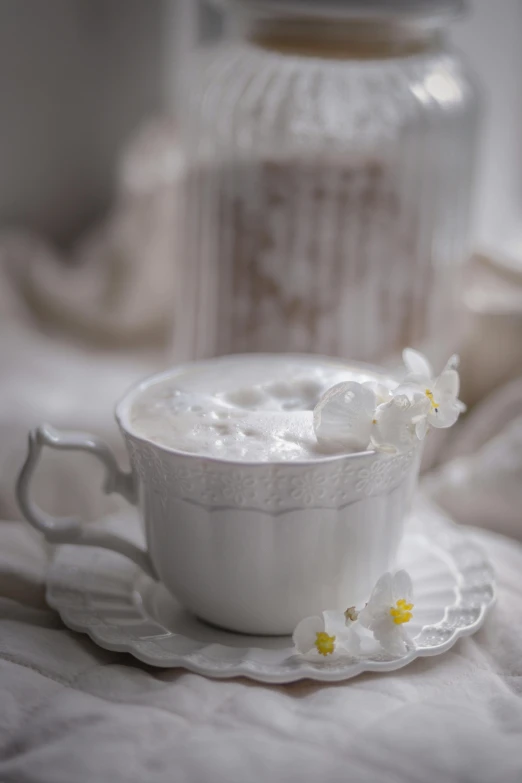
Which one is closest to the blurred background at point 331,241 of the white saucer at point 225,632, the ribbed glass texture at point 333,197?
the ribbed glass texture at point 333,197

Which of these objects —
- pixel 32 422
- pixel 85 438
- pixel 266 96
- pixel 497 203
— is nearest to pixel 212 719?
pixel 85 438

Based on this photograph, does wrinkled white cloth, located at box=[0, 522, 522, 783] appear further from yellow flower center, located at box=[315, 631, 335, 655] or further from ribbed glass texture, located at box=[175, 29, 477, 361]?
ribbed glass texture, located at box=[175, 29, 477, 361]

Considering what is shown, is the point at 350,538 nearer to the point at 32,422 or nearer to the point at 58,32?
the point at 32,422

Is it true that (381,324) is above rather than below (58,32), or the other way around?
below

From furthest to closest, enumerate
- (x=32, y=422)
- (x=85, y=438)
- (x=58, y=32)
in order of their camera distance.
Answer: (x=58, y=32)
(x=32, y=422)
(x=85, y=438)

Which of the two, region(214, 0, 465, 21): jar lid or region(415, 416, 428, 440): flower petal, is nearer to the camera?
region(415, 416, 428, 440): flower petal

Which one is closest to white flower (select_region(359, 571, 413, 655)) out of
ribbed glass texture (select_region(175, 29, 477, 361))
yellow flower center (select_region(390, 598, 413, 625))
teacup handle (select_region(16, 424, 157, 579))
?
yellow flower center (select_region(390, 598, 413, 625))

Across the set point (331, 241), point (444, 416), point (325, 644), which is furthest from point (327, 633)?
point (331, 241)
